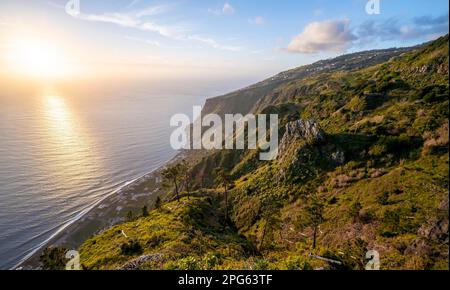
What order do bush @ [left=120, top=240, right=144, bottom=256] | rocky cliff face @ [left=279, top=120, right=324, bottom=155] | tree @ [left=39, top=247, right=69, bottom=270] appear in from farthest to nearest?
1. rocky cliff face @ [left=279, top=120, right=324, bottom=155]
2. bush @ [left=120, top=240, right=144, bottom=256]
3. tree @ [left=39, top=247, right=69, bottom=270]

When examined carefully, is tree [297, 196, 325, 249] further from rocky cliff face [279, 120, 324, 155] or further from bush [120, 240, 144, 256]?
bush [120, 240, 144, 256]

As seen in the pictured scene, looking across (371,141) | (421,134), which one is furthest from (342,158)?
(421,134)

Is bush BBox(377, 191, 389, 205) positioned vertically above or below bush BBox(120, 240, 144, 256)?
above

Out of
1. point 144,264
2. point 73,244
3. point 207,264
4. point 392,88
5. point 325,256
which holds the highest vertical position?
point 392,88

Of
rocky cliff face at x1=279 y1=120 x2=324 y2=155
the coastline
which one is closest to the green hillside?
rocky cliff face at x1=279 y1=120 x2=324 y2=155

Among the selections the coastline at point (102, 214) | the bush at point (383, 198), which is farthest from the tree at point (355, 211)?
the coastline at point (102, 214)

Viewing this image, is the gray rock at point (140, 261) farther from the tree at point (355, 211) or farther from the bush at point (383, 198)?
the bush at point (383, 198)
